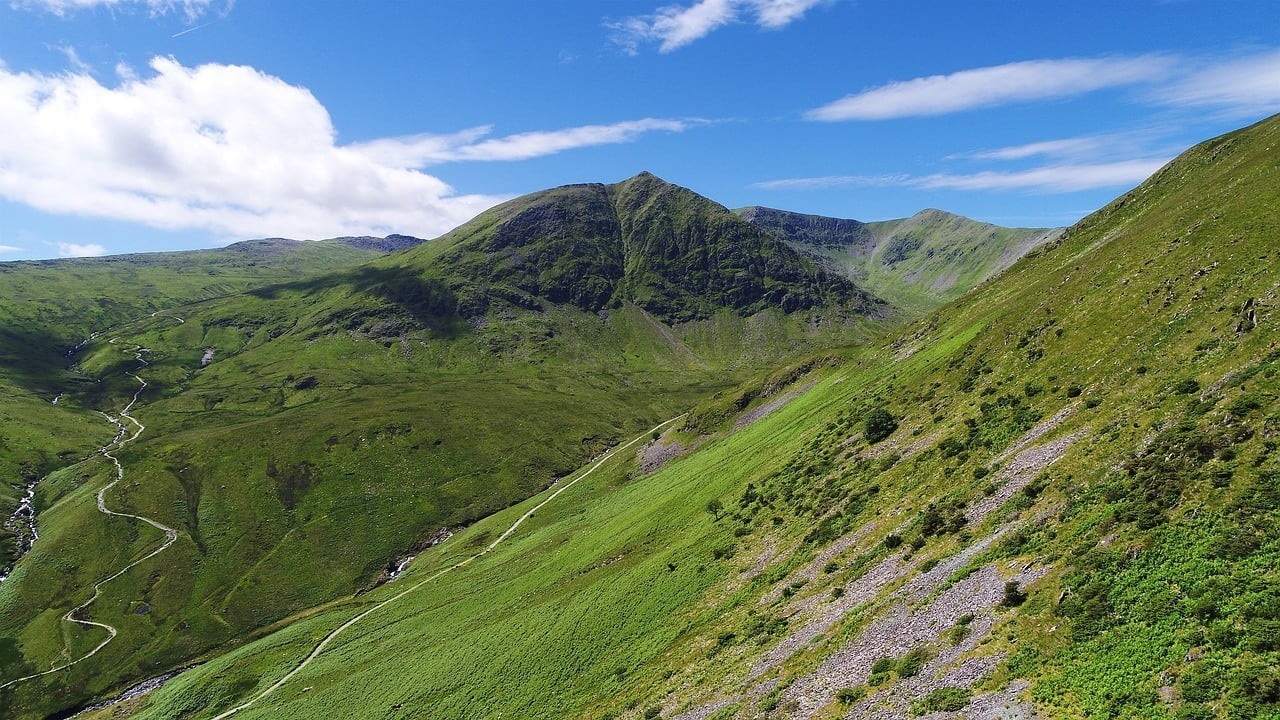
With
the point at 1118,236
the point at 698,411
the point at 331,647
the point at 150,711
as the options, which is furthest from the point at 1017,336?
the point at 150,711

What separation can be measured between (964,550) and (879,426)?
30.0m

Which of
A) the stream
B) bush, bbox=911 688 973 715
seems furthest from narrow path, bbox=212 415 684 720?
the stream

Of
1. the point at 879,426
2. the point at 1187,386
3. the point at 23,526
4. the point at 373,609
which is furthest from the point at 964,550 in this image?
the point at 23,526

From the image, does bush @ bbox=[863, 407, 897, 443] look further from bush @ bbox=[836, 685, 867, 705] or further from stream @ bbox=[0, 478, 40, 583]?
stream @ bbox=[0, 478, 40, 583]

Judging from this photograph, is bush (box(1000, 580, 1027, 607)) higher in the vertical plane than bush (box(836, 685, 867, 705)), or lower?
higher

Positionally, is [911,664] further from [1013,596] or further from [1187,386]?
[1187,386]

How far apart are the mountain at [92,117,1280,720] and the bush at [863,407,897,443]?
0.29 m

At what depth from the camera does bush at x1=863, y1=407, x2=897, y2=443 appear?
62219 mm

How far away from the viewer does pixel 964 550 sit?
34375 millimetres

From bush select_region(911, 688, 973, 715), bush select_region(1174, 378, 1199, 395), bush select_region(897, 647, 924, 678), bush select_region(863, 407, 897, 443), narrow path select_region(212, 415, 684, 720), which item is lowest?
narrow path select_region(212, 415, 684, 720)

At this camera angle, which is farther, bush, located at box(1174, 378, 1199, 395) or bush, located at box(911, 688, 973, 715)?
bush, located at box(1174, 378, 1199, 395)

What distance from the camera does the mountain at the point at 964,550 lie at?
891 inches

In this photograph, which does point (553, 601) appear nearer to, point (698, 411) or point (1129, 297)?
point (1129, 297)

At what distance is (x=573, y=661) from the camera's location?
179 ft
